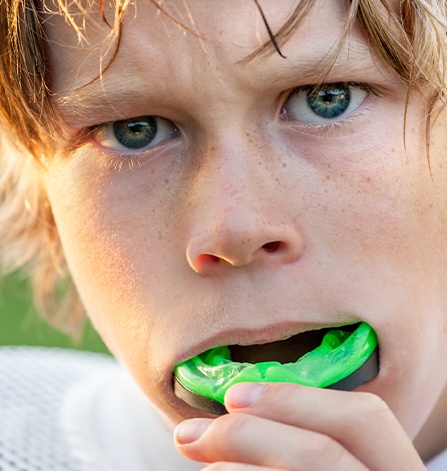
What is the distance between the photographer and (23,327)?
4.34 meters

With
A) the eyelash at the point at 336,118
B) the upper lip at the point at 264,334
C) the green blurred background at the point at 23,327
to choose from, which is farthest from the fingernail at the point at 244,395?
the green blurred background at the point at 23,327

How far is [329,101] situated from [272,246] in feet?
0.80

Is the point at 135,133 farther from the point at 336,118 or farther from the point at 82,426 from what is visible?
the point at 82,426

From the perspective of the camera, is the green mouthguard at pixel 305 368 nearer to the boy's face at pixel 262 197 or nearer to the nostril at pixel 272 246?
the boy's face at pixel 262 197

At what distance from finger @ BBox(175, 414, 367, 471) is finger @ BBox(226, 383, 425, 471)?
15 millimetres

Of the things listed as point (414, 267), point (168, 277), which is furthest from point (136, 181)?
point (414, 267)

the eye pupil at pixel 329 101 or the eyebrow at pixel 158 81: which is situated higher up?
the eyebrow at pixel 158 81

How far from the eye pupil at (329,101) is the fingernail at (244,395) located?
0.41 meters

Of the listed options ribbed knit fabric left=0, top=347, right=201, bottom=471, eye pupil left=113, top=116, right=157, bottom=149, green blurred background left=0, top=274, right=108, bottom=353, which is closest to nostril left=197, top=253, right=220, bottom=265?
eye pupil left=113, top=116, right=157, bottom=149

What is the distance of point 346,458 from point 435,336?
29 cm

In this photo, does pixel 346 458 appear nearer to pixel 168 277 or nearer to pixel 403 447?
pixel 403 447

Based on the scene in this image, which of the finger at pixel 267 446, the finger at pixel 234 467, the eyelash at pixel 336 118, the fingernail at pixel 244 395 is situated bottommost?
the finger at pixel 234 467

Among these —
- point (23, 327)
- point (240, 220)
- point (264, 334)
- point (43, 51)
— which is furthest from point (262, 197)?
point (23, 327)

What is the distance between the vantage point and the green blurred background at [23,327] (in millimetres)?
4148
